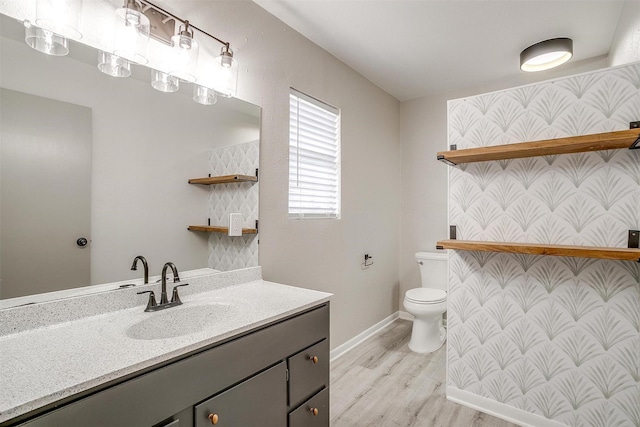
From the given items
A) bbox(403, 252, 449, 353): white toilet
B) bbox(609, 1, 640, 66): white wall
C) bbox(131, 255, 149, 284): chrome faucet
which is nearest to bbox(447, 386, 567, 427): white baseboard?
bbox(403, 252, 449, 353): white toilet

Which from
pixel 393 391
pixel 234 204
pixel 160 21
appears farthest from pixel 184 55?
pixel 393 391

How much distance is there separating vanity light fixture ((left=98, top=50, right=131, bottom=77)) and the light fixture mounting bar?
0.70ft

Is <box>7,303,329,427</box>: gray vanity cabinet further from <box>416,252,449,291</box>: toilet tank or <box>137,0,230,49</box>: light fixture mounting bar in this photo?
<box>416,252,449,291</box>: toilet tank

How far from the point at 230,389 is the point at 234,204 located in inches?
40.2

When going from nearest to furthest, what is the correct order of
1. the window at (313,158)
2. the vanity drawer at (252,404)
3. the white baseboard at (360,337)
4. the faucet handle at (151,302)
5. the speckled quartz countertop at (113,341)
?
the speckled quartz countertop at (113,341), the vanity drawer at (252,404), the faucet handle at (151,302), the window at (313,158), the white baseboard at (360,337)

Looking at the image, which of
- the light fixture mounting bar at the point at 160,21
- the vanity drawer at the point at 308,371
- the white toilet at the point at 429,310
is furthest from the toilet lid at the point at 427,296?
the light fixture mounting bar at the point at 160,21

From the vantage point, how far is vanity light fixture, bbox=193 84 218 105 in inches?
65.0

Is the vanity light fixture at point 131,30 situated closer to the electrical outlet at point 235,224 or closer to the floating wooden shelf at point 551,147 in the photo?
the electrical outlet at point 235,224

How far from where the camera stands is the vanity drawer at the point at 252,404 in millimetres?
1027

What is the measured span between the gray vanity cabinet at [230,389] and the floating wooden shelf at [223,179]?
86 centimetres

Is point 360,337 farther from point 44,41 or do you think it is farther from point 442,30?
point 44,41

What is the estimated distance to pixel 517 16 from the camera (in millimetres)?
2133

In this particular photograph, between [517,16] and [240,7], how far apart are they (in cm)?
185

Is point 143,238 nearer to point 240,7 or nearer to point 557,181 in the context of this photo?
point 240,7
